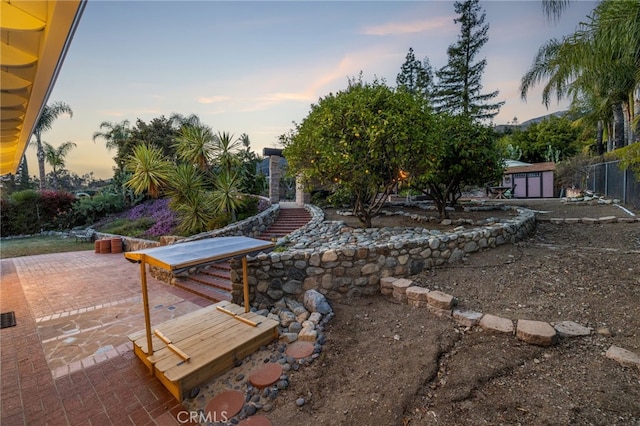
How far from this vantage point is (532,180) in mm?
19859

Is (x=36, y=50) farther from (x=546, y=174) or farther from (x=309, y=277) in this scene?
(x=546, y=174)

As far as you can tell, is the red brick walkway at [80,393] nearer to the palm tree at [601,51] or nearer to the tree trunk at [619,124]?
the palm tree at [601,51]

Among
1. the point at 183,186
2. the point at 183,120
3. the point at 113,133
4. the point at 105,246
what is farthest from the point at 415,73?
the point at 105,246

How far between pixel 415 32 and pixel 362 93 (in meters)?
3.53

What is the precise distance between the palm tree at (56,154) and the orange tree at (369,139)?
25375 millimetres

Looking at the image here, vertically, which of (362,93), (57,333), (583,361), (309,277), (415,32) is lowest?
(57,333)

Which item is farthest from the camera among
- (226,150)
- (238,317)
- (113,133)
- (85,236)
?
(113,133)

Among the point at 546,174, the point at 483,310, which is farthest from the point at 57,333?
the point at 546,174

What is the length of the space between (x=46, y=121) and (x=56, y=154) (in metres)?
4.13

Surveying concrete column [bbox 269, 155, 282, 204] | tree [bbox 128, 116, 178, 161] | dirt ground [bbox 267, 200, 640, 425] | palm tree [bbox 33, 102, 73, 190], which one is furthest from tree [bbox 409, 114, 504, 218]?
palm tree [bbox 33, 102, 73, 190]

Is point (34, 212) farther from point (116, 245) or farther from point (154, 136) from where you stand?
point (116, 245)

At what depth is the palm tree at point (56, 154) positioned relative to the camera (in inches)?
808

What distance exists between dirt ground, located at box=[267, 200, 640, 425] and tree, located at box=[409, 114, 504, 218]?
334 cm

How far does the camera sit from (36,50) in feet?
6.98
